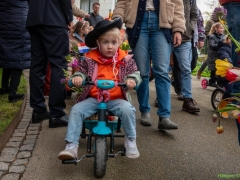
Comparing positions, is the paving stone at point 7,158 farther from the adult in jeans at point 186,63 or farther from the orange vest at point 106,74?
the adult in jeans at point 186,63

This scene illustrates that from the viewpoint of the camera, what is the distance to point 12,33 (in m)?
5.28

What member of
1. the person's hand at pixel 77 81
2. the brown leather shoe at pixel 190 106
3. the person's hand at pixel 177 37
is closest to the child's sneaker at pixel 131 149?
the person's hand at pixel 77 81

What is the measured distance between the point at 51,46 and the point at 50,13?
0.39 m

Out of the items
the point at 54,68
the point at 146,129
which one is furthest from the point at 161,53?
the point at 54,68

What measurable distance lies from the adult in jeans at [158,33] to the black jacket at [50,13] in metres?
0.62

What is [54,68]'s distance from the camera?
434 cm

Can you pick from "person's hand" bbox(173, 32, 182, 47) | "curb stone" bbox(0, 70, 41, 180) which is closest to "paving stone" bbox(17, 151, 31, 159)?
"curb stone" bbox(0, 70, 41, 180)

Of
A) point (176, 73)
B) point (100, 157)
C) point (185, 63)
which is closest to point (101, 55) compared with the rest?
point (100, 157)

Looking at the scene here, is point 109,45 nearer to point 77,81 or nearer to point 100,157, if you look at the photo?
point 77,81

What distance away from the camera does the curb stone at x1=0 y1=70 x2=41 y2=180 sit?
9.92ft

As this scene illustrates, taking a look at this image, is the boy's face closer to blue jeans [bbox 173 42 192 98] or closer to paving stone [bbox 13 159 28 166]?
paving stone [bbox 13 159 28 166]

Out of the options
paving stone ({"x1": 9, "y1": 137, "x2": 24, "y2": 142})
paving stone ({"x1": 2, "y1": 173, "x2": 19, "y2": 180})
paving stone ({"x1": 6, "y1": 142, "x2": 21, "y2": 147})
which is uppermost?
paving stone ({"x1": 2, "y1": 173, "x2": 19, "y2": 180})

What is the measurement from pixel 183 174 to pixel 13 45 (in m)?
3.38

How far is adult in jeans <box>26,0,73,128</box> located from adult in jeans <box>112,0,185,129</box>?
687mm
